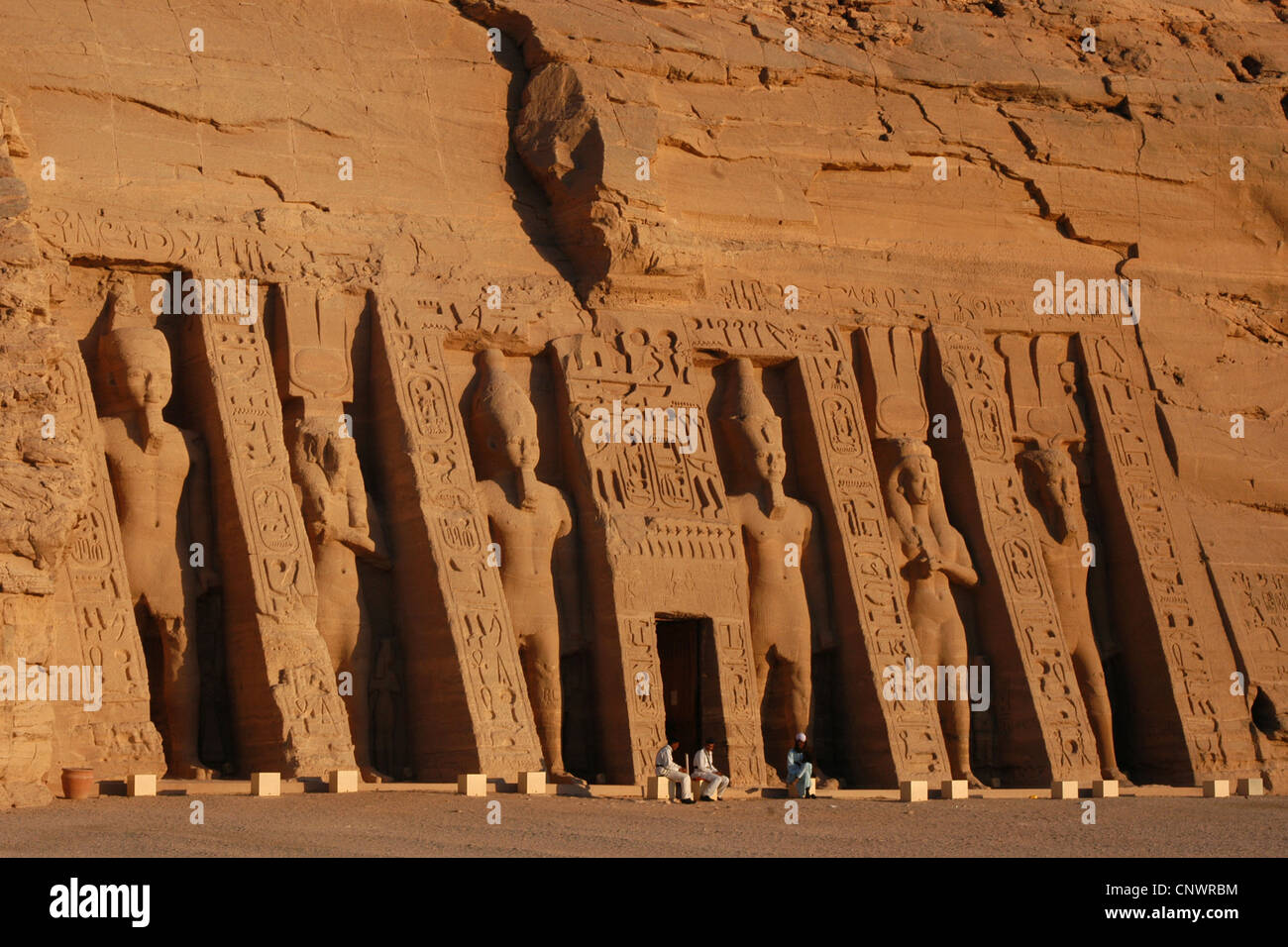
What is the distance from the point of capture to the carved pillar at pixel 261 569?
15852 mm

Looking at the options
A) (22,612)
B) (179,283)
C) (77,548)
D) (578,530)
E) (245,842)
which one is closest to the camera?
(245,842)

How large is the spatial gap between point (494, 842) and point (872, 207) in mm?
10209

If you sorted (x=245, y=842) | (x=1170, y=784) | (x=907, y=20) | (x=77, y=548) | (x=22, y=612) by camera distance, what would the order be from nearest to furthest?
1. (x=245, y=842)
2. (x=22, y=612)
3. (x=77, y=548)
4. (x=1170, y=784)
5. (x=907, y=20)

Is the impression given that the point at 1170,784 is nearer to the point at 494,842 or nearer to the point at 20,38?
the point at 494,842

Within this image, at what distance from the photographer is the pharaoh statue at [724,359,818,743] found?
18.4 m

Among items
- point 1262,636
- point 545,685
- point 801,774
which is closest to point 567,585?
point 545,685

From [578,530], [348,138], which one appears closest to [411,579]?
[578,530]

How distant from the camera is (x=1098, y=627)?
67.1 feet

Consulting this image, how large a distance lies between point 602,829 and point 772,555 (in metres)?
5.83

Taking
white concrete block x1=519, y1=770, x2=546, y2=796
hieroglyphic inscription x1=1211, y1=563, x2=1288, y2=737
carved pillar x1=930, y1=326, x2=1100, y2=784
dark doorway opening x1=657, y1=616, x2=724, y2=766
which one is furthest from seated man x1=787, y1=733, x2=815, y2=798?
hieroglyphic inscription x1=1211, y1=563, x2=1288, y2=737

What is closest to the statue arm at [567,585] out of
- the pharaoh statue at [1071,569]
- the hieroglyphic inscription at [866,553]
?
the hieroglyphic inscription at [866,553]

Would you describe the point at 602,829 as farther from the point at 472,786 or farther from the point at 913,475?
the point at 913,475

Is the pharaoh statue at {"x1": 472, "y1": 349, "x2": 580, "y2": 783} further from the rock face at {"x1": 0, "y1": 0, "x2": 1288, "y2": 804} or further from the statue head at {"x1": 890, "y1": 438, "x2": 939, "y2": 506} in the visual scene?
the statue head at {"x1": 890, "y1": 438, "x2": 939, "y2": 506}

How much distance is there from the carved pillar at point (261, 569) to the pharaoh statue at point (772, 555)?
3880 mm
